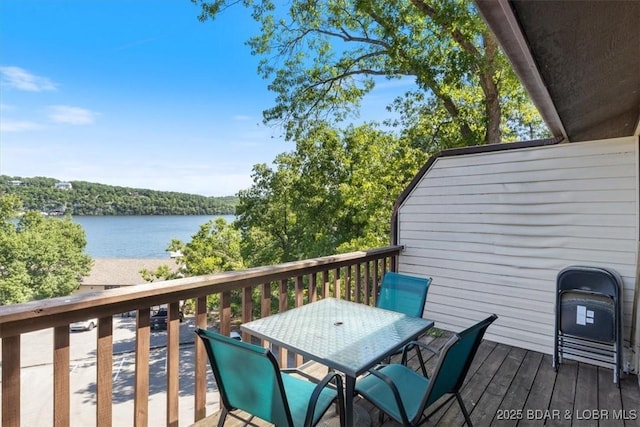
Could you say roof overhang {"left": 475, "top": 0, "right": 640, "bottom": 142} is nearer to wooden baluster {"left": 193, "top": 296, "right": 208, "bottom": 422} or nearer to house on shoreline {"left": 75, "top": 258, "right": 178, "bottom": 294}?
wooden baluster {"left": 193, "top": 296, "right": 208, "bottom": 422}

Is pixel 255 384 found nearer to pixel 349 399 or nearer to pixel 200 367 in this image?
pixel 349 399

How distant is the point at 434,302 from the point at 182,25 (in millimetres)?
12892

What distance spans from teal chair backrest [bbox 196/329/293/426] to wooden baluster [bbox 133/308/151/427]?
40 cm

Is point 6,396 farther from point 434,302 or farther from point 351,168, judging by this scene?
point 351,168

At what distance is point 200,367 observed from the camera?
6.97 ft

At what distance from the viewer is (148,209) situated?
103ft

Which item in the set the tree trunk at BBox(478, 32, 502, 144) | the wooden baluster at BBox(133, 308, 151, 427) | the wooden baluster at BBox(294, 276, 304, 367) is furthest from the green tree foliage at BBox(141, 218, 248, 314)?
the wooden baluster at BBox(133, 308, 151, 427)

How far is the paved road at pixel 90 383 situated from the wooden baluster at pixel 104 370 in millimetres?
5972

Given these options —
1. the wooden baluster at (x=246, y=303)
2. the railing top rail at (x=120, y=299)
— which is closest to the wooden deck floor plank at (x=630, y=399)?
the railing top rail at (x=120, y=299)

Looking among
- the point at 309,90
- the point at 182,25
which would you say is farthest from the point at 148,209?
the point at 309,90

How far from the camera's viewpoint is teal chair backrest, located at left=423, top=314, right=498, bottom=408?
1.50 meters

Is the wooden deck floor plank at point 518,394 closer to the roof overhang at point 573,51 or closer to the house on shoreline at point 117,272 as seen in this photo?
the roof overhang at point 573,51

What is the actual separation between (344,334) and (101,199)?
109ft

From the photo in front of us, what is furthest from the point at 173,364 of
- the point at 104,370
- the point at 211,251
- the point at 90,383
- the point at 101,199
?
the point at 101,199
